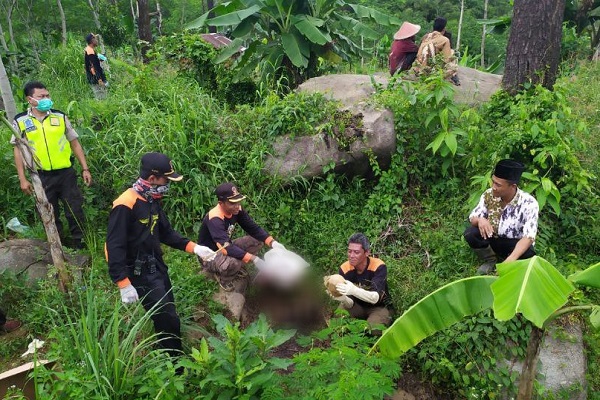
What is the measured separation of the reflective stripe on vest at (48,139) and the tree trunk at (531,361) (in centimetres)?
461

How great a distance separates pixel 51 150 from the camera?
16.5 feet

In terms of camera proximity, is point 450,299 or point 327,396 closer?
point 327,396

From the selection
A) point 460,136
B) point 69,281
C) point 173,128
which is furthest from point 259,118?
point 69,281

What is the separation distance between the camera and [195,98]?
6914 millimetres

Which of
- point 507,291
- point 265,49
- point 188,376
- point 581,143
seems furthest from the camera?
point 265,49

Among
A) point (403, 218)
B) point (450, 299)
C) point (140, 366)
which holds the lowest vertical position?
point (403, 218)

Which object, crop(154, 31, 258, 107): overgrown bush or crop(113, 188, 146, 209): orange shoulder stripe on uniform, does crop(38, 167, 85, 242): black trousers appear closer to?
crop(113, 188, 146, 209): orange shoulder stripe on uniform

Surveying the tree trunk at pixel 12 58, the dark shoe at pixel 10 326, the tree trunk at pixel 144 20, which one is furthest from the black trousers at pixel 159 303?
the tree trunk at pixel 144 20

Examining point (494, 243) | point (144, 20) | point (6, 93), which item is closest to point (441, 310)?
point (494, 243)

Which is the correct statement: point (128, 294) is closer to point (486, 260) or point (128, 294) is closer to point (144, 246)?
point (144, 246)

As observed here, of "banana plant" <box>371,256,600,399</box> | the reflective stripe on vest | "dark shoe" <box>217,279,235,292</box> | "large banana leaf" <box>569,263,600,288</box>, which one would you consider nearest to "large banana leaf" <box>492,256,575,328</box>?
"banana plant" <box>371,256,600,399</box>

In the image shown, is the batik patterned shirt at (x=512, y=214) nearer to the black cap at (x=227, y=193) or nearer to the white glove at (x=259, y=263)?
the white glove at (x=259, y=263)

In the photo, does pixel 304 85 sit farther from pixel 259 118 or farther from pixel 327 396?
pixel 327 396

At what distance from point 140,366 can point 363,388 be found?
1.49m
